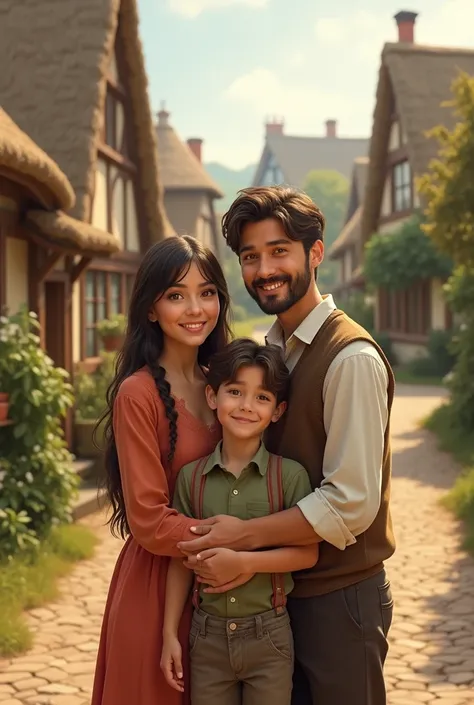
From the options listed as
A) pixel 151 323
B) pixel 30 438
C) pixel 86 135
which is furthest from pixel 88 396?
pixel 151 323

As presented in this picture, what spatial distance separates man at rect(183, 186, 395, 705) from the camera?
228 cm

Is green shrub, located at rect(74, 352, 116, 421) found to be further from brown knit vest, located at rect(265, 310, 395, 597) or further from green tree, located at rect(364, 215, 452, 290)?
green tree, located at rect(364, 215, 452, 290)

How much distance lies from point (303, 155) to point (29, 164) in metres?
59.2

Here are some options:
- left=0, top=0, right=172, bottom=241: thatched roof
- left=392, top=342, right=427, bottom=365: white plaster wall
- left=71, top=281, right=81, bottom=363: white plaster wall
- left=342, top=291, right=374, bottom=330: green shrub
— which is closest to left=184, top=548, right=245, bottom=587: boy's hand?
left=0, top=0, right=172, bottom=241: thatched roof

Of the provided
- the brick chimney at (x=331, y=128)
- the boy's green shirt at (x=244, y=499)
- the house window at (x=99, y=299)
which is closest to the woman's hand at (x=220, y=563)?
the boy's green shirt at (x=244, y=499)

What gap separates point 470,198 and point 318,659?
7991mm

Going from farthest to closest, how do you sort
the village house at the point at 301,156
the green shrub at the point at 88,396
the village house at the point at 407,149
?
1. the village house at the point at 301,156
2. the village house at the point at 407,149
3. the green shrub at the point at 88,396

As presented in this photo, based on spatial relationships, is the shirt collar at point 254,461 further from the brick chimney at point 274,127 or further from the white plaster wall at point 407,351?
A: the brick chimney at point 274,127

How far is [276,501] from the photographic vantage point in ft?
7.84

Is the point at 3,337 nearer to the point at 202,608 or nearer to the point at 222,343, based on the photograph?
the point at 222,343

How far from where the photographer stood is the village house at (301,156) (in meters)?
63.2

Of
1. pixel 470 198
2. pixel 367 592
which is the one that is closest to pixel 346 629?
pixel 367 592

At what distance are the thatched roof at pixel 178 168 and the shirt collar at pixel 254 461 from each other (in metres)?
26.3

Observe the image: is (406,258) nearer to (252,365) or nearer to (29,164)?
(29,164)
